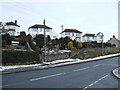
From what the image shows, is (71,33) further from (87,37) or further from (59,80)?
(59,80)

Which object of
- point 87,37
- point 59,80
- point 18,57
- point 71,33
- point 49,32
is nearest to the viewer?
point 59,80

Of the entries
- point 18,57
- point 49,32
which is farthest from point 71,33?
point 18,57

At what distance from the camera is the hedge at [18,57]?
2858 cm

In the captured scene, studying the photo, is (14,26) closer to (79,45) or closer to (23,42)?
(79,45)

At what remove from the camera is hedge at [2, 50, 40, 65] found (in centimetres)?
2858

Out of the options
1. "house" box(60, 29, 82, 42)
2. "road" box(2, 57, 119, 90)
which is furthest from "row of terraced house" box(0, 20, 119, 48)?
"road" box(2, 57, 119, 90)

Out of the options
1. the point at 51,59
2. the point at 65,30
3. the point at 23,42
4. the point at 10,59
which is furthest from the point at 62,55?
the point at 65,30

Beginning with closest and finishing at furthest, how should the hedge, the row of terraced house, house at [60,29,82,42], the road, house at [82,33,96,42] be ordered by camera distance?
the road
the hedge
the row of terraced house
house at [60,29,82,42]
house at [82,33,96,42]

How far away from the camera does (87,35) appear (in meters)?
139

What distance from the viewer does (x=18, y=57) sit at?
1211 inches

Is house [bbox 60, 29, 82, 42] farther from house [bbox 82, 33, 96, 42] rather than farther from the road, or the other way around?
the road

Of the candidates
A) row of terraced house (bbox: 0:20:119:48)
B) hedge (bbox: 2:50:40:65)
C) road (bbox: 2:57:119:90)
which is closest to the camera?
road (bbox: 2:57:119:90)

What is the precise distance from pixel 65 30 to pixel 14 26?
33.8 meters

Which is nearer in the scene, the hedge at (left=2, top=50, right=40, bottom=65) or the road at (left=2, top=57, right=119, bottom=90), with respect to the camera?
the road at (left=2, top=57, right=119, bottom=90)
